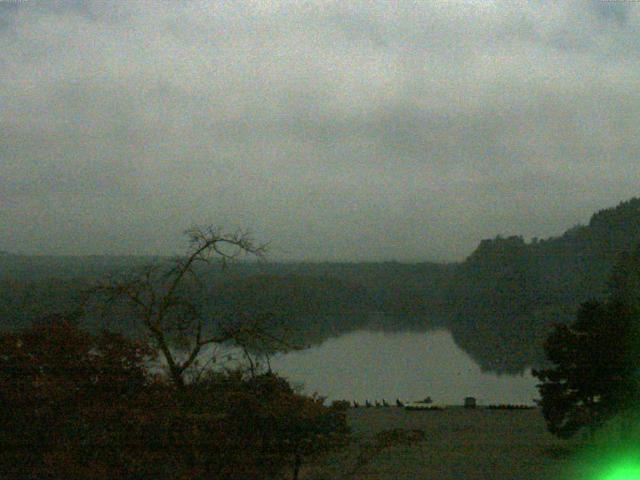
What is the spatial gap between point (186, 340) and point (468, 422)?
26.7 ft

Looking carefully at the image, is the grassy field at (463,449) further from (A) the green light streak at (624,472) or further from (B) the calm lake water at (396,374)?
(B) the calm lake water at (396,374)

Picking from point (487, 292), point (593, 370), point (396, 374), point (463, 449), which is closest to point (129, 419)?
point (463, 449)

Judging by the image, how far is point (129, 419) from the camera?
18.2 ft

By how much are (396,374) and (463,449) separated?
58.4 ft

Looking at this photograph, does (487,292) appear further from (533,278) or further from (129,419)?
(129,419)

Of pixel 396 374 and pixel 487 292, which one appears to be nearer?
pixel 396 374

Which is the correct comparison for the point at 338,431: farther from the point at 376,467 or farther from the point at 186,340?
the point at 186,340

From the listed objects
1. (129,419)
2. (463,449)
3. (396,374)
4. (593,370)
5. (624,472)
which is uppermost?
(129,419)

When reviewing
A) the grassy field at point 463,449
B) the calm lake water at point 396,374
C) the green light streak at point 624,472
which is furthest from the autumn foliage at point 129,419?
the calm lake water at point 396,374

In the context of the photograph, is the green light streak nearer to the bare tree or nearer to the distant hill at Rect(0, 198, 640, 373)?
the bare tree

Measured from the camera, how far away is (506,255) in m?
63.2

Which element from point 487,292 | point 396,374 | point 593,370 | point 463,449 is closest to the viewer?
point 593,370

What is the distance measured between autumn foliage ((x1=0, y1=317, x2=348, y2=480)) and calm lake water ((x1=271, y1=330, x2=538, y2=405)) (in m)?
8.65

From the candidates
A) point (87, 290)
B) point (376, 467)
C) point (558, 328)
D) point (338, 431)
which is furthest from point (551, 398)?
point (87, 290)
